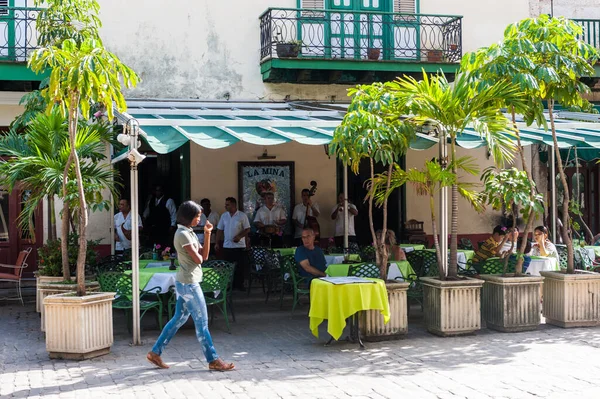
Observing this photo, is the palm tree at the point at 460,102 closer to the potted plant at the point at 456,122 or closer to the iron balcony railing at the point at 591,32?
the potted plant at the point at 456,122

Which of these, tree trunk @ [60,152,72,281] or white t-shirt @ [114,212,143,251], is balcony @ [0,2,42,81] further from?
tree trunk @ [60,152,72,281]

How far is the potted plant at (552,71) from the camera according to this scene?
9.31m

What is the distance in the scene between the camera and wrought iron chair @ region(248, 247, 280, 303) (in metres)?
11.9

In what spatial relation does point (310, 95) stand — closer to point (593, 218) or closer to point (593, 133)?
A: point (593, 133)

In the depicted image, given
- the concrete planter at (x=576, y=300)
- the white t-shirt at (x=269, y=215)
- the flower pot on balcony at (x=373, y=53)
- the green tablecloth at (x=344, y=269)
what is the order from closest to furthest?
the concrete planter at (x=576, y=300) → the green tablecloth at (x=344, y=269) → the white t-shirt at (x=269, y=215) → the flower pot on balcony at (x=373, y=53)

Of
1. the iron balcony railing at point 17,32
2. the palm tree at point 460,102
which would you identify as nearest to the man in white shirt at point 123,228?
the iron balcony railing at point 17,32

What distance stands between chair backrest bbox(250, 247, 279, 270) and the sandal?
14.3ft

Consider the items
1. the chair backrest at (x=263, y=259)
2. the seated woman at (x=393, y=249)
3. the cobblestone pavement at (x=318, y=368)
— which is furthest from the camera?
the chair backrest at (x=263, y=259)

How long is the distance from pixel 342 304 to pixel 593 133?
5427 millimetres

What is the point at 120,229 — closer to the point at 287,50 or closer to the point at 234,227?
the point at 234,227

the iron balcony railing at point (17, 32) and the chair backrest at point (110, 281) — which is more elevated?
the iron balcony railing at point (17, 32)

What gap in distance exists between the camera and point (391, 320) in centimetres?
901

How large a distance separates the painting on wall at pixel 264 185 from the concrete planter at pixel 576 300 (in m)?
7.05

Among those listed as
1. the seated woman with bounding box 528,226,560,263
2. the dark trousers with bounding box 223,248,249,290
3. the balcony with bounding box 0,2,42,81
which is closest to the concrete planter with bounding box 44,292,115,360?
the dark trousers with bounding box 223,248,249,290
